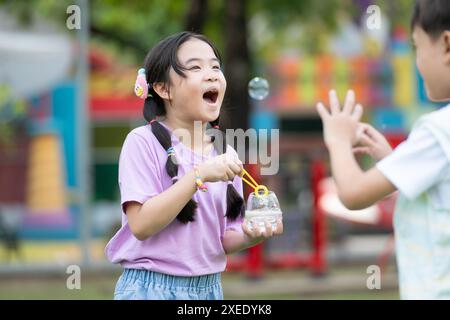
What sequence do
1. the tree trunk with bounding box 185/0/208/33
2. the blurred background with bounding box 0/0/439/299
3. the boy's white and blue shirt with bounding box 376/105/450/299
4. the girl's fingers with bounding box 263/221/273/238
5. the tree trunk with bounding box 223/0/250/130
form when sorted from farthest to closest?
the tree trunk with bounding box 223/0/250/130, the tree trunk with bounding box 185/0/208/33, the blurred background with bounding box 0/0/439/299, the girl's fingers with bounding box 263/221/273/238, the boy's white and blue shirt with bounding box 376/105/450/299

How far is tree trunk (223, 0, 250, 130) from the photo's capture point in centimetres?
1042

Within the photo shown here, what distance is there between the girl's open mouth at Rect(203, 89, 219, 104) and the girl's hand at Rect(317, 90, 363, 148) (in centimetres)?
39

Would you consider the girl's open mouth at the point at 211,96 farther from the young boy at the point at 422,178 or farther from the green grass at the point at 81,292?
the green grass at the point at 81,292

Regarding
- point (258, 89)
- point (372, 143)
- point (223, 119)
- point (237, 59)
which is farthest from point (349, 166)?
point (237, 59)

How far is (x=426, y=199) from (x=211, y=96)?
0.80 metres

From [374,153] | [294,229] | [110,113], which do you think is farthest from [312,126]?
[374,153]

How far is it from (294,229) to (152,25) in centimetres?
538

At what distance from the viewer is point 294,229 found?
34.4 feet

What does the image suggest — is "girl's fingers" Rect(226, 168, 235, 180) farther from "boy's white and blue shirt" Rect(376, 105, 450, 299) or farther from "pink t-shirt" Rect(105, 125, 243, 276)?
"boy's white and blue shirt" Rect(376, 105, 450, 299)

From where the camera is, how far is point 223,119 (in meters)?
7.11

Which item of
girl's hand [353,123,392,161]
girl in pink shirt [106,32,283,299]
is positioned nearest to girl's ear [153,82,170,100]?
girl in pink shirt [106,32,283,299]

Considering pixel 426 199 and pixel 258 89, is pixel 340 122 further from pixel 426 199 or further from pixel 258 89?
pixel 258 89

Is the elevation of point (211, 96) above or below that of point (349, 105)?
above
